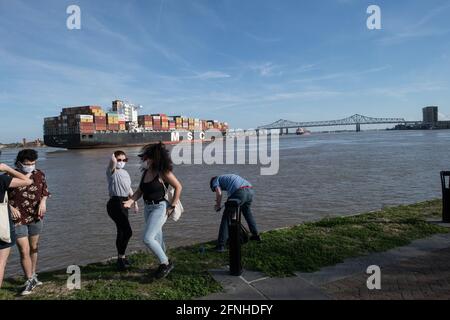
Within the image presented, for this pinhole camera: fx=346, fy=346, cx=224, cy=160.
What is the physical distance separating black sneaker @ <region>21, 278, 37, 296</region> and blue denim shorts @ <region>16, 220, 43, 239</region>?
57 centimetres

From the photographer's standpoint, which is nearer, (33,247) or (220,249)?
(33,247)

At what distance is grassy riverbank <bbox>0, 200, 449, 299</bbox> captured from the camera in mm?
4234

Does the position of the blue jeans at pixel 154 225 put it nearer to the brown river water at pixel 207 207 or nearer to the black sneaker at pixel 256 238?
the black sneaker at pixel 256 238

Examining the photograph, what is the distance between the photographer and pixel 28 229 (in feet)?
14.5

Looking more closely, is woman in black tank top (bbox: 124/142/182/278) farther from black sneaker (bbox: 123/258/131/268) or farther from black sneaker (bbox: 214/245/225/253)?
black sneaker (bbox: 214/245/225/253)

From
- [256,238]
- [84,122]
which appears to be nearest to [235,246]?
[256,238]

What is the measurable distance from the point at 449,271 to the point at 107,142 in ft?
243

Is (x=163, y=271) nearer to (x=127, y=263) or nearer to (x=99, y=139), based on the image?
(x=127, y=263)

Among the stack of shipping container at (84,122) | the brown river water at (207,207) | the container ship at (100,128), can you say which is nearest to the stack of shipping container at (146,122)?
the container ship at (100,128)

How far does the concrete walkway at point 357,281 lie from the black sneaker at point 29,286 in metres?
2.24

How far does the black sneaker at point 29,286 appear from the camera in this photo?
4.26 meters

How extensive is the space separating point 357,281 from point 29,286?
4085 mm
